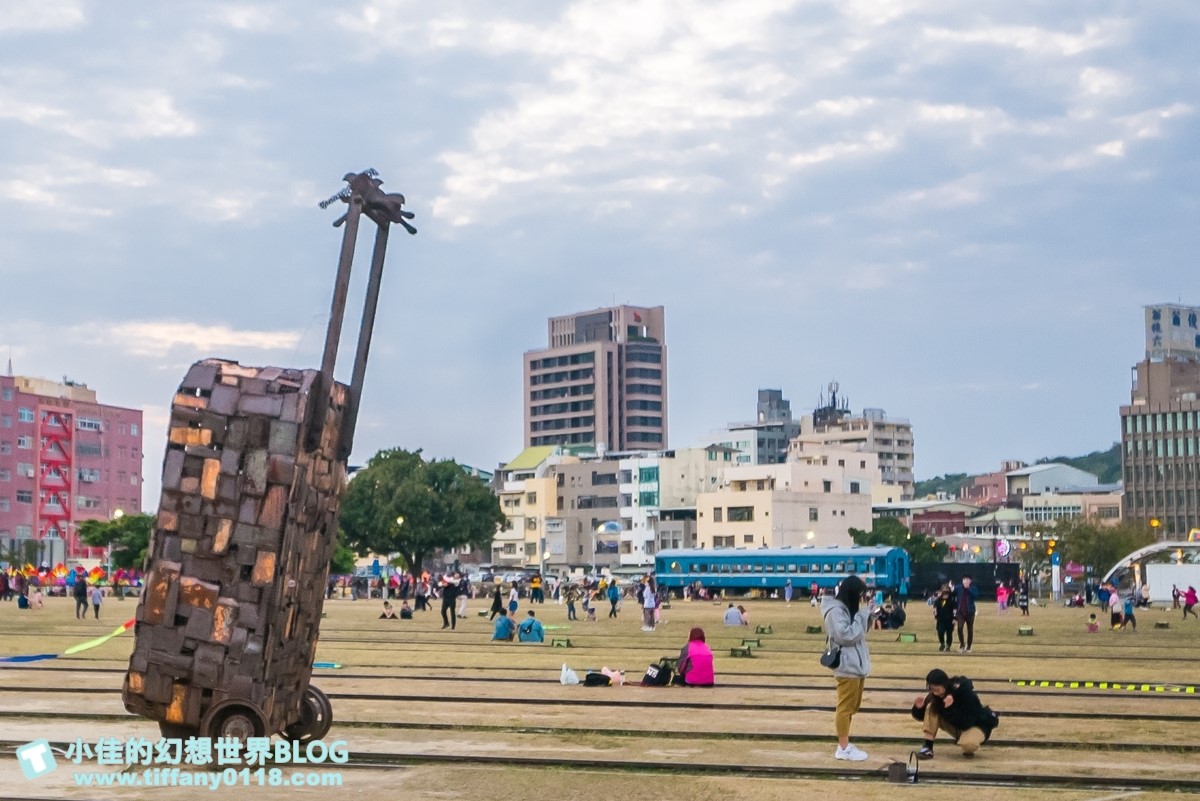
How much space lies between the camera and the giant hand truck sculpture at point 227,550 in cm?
1327

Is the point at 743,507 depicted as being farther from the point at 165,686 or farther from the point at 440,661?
the point at 165,686

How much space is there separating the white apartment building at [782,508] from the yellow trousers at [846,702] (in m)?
112

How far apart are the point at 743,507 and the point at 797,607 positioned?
185ft

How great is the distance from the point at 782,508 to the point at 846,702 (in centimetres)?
11403

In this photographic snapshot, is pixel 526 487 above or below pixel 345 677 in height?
above

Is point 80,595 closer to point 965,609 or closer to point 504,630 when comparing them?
point 504,630

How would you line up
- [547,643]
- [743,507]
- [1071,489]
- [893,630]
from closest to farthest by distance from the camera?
[547,643] → [893,630] → [743,507] → [1071,489]

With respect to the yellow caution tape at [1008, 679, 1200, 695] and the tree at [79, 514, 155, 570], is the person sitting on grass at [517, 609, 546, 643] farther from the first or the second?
the tree at [79, 514, 155, 570]

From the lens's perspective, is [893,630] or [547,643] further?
[893,630]

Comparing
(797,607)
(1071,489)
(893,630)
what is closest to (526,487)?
(1071,489)

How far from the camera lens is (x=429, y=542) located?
4284 inches

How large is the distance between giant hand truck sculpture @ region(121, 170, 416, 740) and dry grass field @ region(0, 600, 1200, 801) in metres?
0.85

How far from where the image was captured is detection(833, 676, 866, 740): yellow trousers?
15.0m

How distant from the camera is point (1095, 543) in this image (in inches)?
4783
